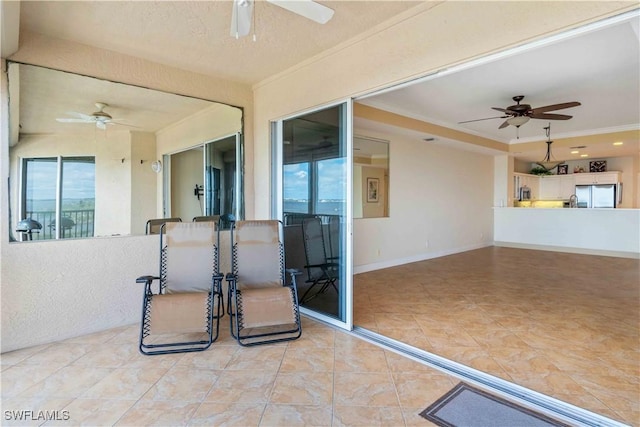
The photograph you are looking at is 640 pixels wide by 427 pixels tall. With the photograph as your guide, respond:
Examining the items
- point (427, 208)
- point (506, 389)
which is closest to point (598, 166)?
point (427, 208)

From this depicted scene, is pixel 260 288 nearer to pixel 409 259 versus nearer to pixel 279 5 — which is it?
pixel 279 5

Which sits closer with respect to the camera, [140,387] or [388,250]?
[140,387]

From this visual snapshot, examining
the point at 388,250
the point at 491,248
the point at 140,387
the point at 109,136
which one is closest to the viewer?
the point at 140,387

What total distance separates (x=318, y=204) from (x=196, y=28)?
1.99 metres

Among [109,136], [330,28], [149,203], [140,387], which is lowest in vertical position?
[140,387]

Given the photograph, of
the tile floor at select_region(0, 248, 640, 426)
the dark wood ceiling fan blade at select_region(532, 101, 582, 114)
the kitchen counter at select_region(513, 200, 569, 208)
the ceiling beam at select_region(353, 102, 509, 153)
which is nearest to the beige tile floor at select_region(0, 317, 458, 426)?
the tile floor at select_region(0, 248, 640, 426)

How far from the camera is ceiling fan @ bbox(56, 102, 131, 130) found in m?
3.20

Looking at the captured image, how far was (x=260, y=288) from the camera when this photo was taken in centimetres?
330

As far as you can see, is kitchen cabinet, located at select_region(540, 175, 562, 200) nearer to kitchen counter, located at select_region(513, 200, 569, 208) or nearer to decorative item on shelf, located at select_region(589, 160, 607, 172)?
kitchen counter, located at select_region(513, 200, 569, 208)

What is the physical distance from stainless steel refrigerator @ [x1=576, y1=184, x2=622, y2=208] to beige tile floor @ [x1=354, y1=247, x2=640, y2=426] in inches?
161

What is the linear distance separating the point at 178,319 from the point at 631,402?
10.6 feet

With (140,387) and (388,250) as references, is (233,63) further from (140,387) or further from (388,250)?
(388,250)

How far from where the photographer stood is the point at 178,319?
2785 millimetres

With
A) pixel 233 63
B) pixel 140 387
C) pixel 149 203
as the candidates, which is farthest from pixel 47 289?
pixel 233 63
